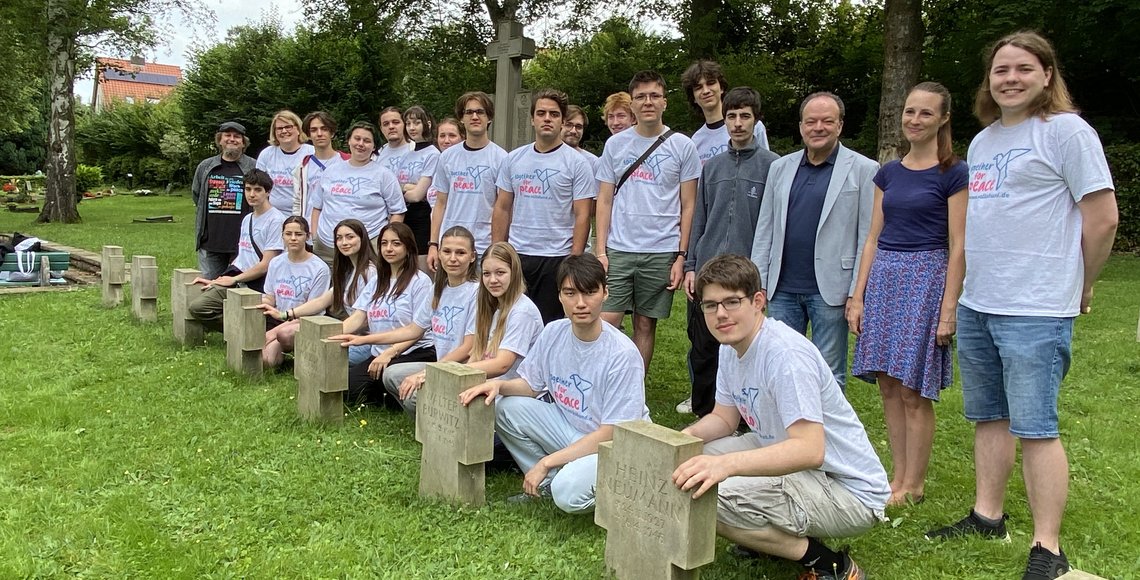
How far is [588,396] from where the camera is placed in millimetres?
3473

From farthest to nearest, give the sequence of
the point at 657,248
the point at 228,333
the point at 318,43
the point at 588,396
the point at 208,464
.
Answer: the point at 318,43 → the point at 228,333 → the point at 657,248 → the point at 208,464 → the point at 588,396

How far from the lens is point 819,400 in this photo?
2656mm

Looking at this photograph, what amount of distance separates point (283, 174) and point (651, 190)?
3975mm

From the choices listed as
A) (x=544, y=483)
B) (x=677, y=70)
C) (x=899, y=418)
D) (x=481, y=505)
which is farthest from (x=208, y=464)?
(x=677, y=70)

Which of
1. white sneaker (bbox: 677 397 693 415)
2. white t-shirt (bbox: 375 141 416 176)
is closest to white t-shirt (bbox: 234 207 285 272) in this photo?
white t-shirt (bbox: 375 141 416 176)

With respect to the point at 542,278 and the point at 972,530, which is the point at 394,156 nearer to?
the point at 542,278

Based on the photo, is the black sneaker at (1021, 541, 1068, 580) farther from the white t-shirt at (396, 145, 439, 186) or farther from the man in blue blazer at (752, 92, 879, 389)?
the white t-shirt at (396, 145, 439, 186)

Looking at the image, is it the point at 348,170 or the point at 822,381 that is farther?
the point at 348,170

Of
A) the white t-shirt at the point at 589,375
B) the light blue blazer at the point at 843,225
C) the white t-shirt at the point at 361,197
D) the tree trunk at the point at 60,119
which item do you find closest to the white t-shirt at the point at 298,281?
the white t-shirt at the point at 361,197

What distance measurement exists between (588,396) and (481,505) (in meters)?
0.65

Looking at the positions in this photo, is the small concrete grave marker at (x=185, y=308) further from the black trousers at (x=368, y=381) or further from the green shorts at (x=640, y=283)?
the green shorts at (x=640, y=283)

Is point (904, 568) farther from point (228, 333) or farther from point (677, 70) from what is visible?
point (677, 70)

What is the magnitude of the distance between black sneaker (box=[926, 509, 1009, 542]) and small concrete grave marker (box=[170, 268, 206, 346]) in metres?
5.40

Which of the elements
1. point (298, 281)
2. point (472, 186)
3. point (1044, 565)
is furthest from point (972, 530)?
point (298, 281)
